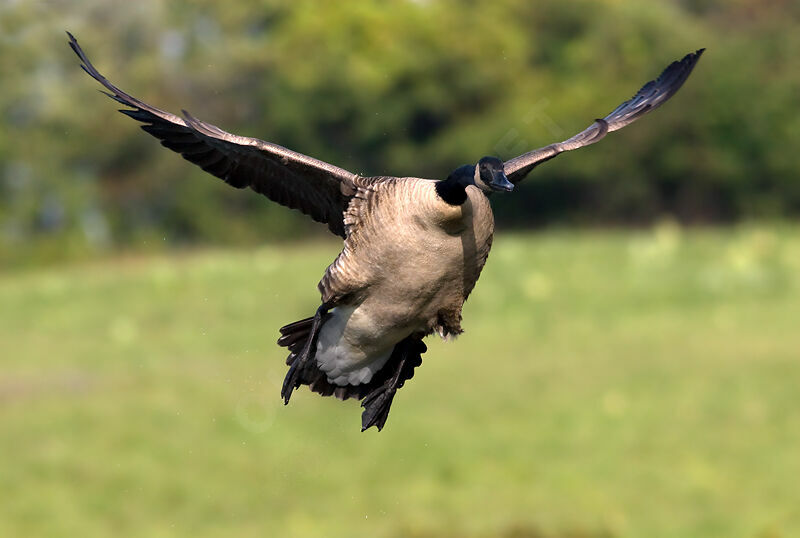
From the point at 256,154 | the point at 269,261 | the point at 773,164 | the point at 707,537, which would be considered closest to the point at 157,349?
the point at 269,261

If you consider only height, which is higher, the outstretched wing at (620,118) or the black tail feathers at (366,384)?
the outstretched wing at (620,118)

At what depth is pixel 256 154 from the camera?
27.0ft

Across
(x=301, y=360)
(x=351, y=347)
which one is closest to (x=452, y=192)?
(x=351, y=347)

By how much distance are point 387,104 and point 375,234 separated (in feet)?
119

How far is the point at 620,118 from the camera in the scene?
27.9 feet

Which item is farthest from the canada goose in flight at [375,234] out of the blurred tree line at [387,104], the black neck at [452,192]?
the blurred tree line at [387,104]

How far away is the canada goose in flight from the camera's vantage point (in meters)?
7.39

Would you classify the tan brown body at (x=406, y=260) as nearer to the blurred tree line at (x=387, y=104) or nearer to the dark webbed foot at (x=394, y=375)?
the dark webbed foot at (x=394, y=375)

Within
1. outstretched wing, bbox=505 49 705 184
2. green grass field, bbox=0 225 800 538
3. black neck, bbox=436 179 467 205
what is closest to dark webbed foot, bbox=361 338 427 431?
outstretched wing, bbox=505 49 705 184

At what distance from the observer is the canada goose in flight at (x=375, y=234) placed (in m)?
7.39

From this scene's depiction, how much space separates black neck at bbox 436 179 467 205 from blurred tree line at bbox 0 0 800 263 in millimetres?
34255

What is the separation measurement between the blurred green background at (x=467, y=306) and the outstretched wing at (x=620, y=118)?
1503cm

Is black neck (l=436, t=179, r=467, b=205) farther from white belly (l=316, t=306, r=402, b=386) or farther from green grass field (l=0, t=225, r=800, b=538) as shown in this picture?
green grass field (l=0, t=225, r=800, b=538)

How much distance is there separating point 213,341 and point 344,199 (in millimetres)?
33779
